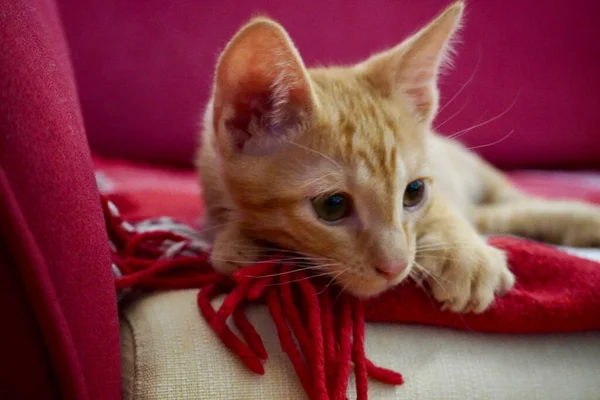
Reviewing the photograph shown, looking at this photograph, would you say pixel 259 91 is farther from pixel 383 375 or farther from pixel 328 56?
pixel 328 56

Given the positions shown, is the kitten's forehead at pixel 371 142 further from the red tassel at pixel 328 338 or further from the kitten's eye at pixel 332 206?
the red tassel at pixel 328 338

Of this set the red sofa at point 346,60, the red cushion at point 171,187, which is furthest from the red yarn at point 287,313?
the red sofa at point 346,60

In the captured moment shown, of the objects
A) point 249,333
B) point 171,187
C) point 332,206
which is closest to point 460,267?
point 332,206

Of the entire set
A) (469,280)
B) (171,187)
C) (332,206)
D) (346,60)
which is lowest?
(171,187)

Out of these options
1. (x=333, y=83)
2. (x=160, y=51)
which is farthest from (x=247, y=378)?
(x=160, y=51)

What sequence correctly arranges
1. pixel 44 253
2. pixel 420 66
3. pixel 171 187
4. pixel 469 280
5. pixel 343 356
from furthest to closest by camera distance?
pixel 171 187, pixel 420 66, pixel 469 280, pixel 343 356, pixel 44 253

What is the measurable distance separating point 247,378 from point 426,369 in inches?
11.2

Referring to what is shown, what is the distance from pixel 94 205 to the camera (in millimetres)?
726

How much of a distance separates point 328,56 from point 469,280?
116 centimetres

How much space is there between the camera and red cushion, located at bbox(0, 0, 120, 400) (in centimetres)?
56

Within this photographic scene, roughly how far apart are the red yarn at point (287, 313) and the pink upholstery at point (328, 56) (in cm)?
98

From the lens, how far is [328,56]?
5.96ft

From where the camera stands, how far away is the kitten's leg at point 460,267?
0.86 meters

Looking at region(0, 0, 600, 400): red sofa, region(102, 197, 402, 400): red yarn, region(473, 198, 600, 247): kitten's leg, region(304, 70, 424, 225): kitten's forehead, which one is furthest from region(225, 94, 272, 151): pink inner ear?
region(473, 198, 600, 247): kitten's leg
